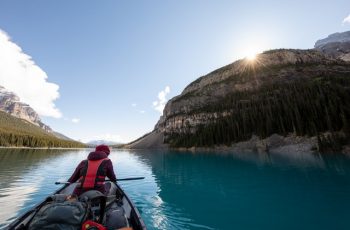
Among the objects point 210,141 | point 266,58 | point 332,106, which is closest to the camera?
point 332,106

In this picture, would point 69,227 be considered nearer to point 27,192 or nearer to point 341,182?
point 27,192

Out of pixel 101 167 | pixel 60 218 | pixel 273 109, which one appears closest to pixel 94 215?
pixel 101 167

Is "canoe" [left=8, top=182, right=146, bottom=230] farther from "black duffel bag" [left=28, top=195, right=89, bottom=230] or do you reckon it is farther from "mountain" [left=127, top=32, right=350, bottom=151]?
"mountain" [left=127, top=32, right=350, bottom=151]

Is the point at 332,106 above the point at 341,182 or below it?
above

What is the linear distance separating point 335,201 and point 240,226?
8697mm

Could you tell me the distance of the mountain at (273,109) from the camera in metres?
68.2

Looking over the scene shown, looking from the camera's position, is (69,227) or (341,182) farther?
(341,182)

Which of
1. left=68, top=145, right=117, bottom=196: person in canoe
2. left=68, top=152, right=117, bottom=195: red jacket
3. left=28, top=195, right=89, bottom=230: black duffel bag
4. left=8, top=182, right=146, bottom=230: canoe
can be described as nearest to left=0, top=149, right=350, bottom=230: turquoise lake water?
left=8, top=182, right=146, bottom=230: canoe

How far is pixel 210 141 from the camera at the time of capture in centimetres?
11712

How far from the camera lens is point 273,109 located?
101375mm

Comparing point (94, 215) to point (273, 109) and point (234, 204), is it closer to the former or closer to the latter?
point (234, 204)

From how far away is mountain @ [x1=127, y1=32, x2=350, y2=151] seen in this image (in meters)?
68.2

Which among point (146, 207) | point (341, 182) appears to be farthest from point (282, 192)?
point (146, 207)

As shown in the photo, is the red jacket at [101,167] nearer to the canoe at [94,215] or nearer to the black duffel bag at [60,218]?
the canoe at [94,215]
